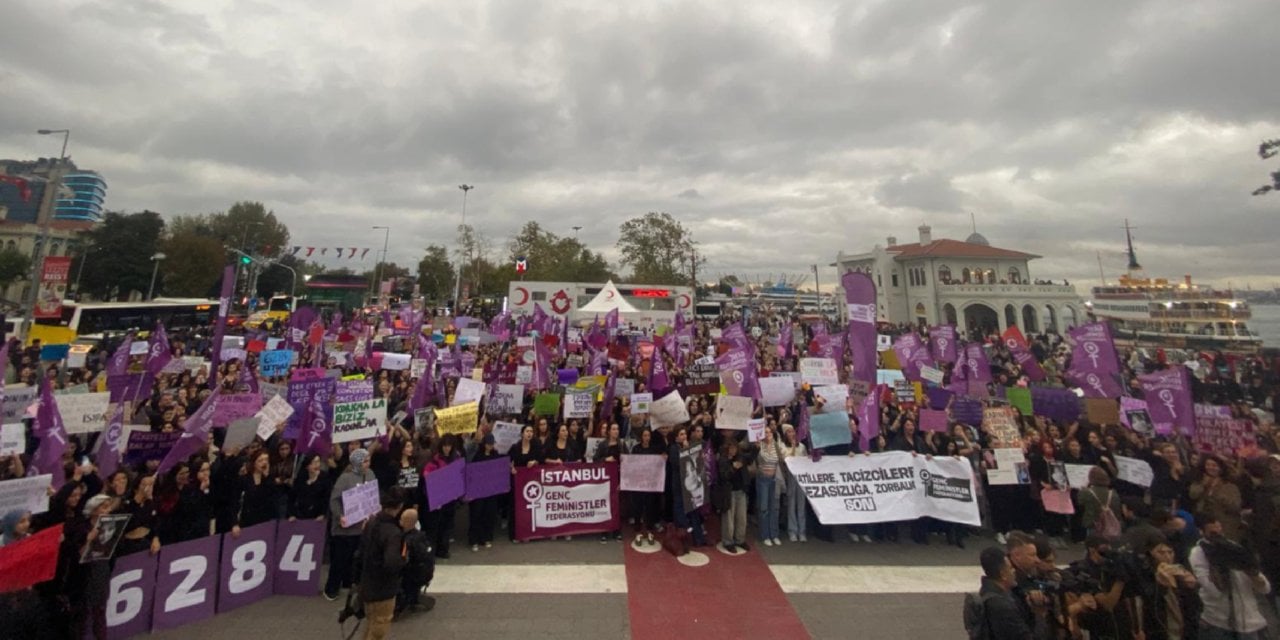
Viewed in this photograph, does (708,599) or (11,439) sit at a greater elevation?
(11,439)

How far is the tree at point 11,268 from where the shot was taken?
43.4 m

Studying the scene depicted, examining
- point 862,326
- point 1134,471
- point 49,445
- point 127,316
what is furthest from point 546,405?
point 127,316

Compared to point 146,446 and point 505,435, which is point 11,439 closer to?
point 146,446

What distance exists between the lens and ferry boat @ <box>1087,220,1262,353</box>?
40719 millimetres

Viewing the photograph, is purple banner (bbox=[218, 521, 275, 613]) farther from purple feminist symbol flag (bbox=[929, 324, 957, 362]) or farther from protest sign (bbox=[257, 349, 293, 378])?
purple feminist symbol flag (bbox=[929, 324, 957, 362])

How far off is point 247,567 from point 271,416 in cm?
201

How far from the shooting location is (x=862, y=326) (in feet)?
32.2

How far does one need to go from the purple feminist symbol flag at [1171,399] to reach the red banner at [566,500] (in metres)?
8.82

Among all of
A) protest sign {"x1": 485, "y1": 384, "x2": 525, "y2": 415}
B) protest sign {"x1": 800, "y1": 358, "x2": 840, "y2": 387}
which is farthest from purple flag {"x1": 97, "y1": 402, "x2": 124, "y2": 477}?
protest sign {"x1": 800, "y1": 358, "x2": 840, "y2": 387}

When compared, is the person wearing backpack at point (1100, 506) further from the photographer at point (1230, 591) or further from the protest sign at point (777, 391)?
the protest sign at point (777, 391)

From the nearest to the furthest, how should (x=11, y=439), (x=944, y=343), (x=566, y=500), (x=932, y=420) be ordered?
(x=11, y=439), (x=566, y=500), (x=932, y=420), (x=944, y=343)

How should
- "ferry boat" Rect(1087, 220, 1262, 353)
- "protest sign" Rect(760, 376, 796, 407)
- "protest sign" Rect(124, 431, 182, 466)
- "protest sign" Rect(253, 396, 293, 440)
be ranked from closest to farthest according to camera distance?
"protest sign" Rect(124, 431, 182, 466) → "protest sign" Rect(253, 396, 293, 440) → "protest sign" Rect(760, 376, 796, 407) → "ferry boat" Rect(1087, 220, 1262, 353)

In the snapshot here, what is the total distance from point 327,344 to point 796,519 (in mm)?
16978

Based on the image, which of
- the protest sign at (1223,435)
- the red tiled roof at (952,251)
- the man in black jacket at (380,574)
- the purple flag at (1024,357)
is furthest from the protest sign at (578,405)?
the red tiled roof at (952,251)
